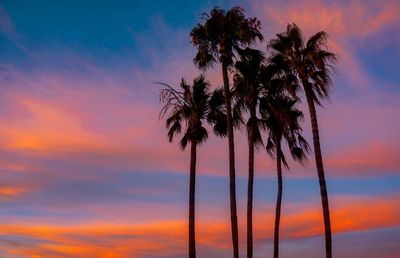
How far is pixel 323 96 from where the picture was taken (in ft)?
138

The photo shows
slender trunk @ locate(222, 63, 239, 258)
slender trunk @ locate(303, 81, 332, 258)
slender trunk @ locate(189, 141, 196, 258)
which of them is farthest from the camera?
slender trunk @ locate(189, 141, 196, 258)

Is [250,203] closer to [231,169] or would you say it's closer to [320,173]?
[231,169]

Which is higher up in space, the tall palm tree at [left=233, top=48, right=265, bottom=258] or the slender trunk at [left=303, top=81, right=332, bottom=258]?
the tall palm tree at [left=233, top=48, right=265, bottom=258]

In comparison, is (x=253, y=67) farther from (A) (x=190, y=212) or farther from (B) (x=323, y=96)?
(A) (x=190, y=212)

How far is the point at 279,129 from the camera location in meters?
49.9

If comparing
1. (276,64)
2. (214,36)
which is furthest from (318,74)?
(214,36)

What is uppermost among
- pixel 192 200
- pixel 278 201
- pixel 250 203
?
pixel 278 201

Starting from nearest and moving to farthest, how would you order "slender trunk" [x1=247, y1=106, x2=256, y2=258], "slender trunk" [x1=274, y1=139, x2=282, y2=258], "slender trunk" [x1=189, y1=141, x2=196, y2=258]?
"slender trunk" [x1=247, y1=106, x2=256, y2=258]
"slender trunk" [x1=189, y1=141, x2=196, y2=258]
"slender trunk" [x1=274, y1=139, x2=282, y2=258]

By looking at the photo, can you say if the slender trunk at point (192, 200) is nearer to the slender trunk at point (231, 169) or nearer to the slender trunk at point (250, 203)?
the slender trunk at point (231, 169)

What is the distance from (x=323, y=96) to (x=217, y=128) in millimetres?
10486

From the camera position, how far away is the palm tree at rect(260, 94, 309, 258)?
48.2m

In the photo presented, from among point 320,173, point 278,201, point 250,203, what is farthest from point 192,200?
point 320,173

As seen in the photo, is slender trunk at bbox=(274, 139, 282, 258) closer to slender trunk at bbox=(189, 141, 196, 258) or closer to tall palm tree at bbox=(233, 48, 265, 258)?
tall palm tree at bbox=(233, 48, 265, 258)

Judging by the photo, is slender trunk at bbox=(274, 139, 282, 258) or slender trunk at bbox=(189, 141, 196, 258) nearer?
slender trunk at bbox=(189, 141, 196, 258)
